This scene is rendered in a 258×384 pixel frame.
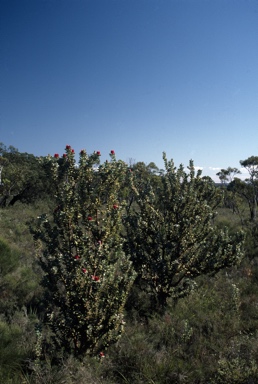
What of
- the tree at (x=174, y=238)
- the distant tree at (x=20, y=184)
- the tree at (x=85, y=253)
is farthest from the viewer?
the distant tree at (x=20, y=184)

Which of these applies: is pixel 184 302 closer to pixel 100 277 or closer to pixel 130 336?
pixel 130 336

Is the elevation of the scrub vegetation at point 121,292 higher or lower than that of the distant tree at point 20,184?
lower

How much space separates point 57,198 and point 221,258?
5589 mm

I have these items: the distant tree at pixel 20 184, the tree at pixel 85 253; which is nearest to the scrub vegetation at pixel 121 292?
the tree at pixel 85 253

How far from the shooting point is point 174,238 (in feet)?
26.2

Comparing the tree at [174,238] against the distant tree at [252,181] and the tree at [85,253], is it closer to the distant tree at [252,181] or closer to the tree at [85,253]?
the tree at [85,253]

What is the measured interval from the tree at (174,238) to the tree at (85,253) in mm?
2751

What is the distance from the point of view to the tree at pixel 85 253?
4.94 m

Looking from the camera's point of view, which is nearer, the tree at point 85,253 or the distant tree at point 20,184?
the tree at point 85,253

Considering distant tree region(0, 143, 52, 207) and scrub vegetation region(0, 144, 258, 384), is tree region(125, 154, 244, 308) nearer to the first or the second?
scrub vegetation region(0, 144, 258, 384)

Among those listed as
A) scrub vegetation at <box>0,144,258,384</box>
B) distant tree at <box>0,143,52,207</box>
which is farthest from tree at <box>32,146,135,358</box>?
distant tree at <box>0,143,52,207</box>

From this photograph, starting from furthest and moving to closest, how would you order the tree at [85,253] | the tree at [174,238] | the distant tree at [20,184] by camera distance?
the distant tree at [20,184], the tree at [174,238], the tree at [85,253]

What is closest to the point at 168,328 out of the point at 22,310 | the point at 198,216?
the point at 198,216

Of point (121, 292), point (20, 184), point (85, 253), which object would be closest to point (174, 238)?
point (121, 292)
